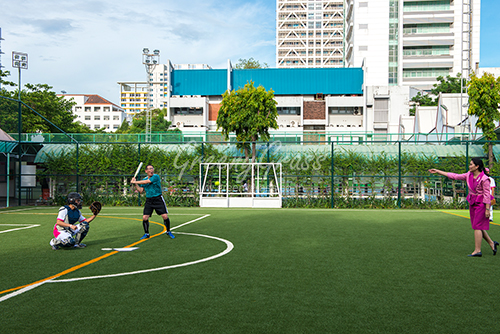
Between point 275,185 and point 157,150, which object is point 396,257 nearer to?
point 275,185

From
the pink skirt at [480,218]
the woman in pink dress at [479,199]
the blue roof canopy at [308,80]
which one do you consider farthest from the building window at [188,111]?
the pink skirt at [480,218]

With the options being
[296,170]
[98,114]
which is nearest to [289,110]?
[296,170]

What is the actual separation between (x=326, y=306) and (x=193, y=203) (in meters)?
15.2

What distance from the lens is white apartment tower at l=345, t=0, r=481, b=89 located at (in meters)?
73.7

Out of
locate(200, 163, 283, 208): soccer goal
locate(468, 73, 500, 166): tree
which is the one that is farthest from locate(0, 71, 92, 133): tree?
locate(468, 73, 500, 166): tree

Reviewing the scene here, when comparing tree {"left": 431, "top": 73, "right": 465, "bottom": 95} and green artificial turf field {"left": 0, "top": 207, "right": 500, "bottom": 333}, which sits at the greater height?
tree {"left": 431, "top": 73, "right": 465, "bottom": 95}

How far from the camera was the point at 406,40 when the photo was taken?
74.6 meters

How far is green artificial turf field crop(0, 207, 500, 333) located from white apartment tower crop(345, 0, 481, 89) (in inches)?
2758

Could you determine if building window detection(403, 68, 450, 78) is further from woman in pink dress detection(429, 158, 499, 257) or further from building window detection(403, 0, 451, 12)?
woman in pink dress detection(429, 158, 499, 257)

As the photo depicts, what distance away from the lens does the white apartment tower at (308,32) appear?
126 meters

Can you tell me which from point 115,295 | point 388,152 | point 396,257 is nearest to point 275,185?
point 388,152

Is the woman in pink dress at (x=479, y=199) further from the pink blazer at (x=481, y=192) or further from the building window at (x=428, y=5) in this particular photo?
the building window at (x=428, y=5)

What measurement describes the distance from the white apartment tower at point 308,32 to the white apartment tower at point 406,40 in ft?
162

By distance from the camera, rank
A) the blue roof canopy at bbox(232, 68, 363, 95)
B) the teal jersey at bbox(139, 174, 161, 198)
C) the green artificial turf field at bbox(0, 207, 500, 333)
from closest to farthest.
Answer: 1. the green artificial turf field at bbox(0, 207, 500, 333)
2. the teal jersey at bbox(139, 174, 161, 198)
3. the blue roof canopy at bbox(232, 68, 363, 95)
